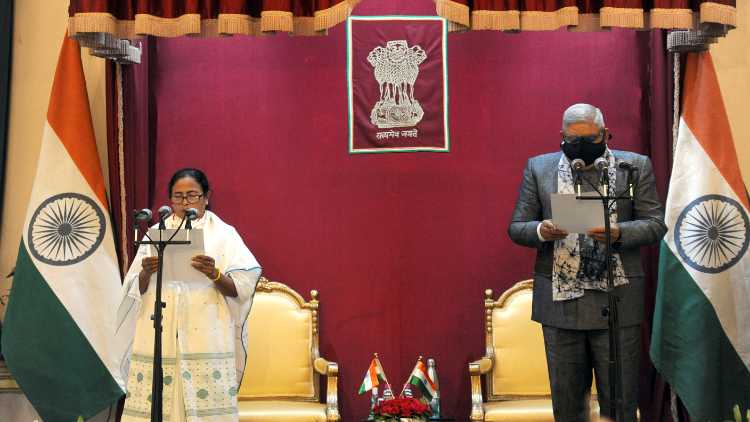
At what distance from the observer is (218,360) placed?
4.89 meters

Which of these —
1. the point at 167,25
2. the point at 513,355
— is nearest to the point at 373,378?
the point at 513,355

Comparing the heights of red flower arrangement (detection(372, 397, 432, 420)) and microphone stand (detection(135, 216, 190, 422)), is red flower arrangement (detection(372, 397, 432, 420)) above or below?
below

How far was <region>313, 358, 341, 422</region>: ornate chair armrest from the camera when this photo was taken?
554cm

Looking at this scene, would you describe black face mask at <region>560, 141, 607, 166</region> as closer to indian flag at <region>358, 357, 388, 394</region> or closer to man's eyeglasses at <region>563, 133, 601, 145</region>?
man's eyeglasses at <region>563, 133, 601, 145</region>

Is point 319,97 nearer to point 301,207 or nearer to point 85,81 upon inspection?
point 301,207

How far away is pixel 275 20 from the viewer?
16.5 feet

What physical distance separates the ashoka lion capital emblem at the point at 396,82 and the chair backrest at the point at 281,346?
1.21 m

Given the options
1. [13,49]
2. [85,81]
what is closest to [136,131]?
[85,81]

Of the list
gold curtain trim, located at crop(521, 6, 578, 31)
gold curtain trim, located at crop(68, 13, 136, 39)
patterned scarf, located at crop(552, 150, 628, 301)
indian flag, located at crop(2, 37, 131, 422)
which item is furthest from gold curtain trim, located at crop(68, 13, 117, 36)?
patterned scarf, located at crop(552, 150, 628, 301)

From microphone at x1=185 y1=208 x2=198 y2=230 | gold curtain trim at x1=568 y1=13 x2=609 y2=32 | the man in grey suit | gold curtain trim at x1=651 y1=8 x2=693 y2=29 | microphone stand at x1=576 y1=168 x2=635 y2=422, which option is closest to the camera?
microphone stand at x1=576 y1=168 x2=635 y2=422

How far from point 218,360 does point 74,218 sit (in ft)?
4.92

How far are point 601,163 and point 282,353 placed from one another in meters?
2.49

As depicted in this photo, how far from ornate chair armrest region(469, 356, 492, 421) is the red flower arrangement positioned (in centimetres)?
70

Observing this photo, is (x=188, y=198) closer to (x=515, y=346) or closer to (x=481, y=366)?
(x=481, y=366)
